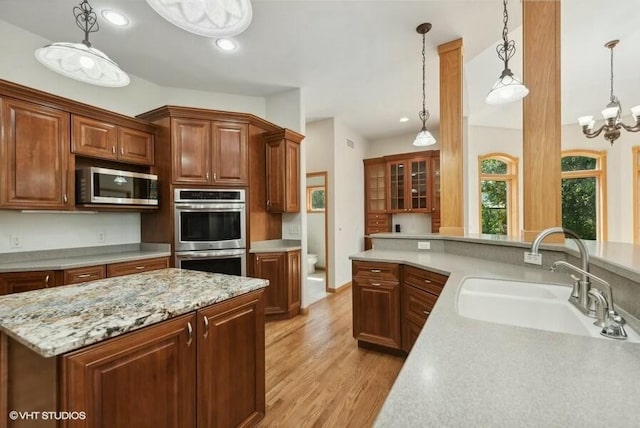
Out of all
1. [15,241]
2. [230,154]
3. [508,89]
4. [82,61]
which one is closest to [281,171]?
[230,154]

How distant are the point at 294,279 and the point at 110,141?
2.55m

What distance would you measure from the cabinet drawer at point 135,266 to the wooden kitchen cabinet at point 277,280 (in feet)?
3.27

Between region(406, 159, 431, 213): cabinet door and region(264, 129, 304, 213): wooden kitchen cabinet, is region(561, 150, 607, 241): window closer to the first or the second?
region(406, 159, 431, 213): cabinet door

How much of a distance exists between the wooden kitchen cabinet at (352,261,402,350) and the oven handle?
147 cm

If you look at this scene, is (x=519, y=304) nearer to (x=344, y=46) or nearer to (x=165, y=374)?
(x=165, y=374)

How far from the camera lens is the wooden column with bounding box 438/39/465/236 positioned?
9.14 ft

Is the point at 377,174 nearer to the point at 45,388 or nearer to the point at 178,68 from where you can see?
the point at 178,68

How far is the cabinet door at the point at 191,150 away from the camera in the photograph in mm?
3072

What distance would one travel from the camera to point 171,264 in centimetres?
305

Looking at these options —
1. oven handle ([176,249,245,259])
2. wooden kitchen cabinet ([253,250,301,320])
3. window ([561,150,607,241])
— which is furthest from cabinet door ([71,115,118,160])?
window ([561,150,607,241])

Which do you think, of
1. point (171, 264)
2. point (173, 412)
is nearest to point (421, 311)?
point (173, 412)

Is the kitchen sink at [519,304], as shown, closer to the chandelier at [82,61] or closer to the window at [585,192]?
the chandelier at [82,61]

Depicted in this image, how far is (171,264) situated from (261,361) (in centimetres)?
196

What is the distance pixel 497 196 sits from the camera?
6062 millimetres
